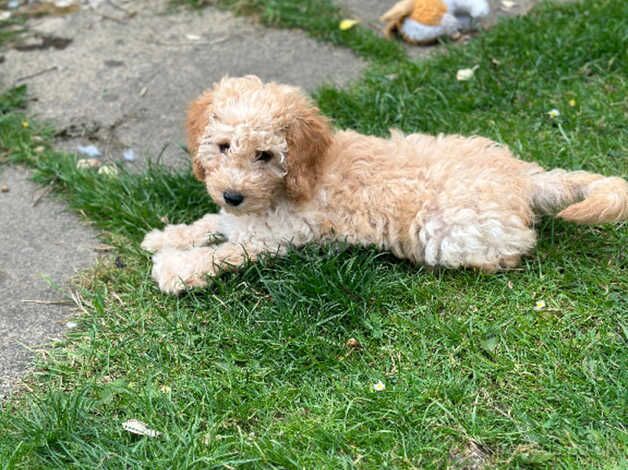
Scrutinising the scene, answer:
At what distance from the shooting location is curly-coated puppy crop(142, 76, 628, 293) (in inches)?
153

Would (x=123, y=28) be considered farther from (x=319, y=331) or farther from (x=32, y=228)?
(x=319, y=331)

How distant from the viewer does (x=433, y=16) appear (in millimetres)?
6188

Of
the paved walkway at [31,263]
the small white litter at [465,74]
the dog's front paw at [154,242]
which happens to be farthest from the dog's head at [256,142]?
the small white litter at [465,74]

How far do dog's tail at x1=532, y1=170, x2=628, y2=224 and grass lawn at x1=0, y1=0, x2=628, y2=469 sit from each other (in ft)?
0.86

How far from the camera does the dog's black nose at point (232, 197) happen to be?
3.88 meters

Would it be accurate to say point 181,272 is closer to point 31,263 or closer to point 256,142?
point 256,142

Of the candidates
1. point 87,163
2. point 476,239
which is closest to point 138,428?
point 476,239

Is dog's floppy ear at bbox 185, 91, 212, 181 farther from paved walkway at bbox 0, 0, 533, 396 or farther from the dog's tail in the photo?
the dog's tail

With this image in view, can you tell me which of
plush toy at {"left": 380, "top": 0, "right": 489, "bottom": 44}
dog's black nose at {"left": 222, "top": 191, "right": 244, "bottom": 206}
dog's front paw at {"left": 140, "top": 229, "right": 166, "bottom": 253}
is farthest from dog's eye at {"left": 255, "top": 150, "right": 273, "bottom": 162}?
plush toy at {"left": 380, "top": 0, "right": 489, "bottom": 44}

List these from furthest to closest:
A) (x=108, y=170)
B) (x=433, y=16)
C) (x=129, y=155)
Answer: (x=433, y=16) → (x=129, y=155) → (x=108, y=170)

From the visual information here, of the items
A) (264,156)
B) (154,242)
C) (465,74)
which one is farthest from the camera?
(465,74)

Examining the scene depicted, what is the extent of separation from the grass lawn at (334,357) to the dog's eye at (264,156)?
1.91ft

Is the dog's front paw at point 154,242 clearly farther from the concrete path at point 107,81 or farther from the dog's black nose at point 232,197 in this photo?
the dog's black nose at point 232,197

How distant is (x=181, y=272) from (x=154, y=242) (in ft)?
1.32
